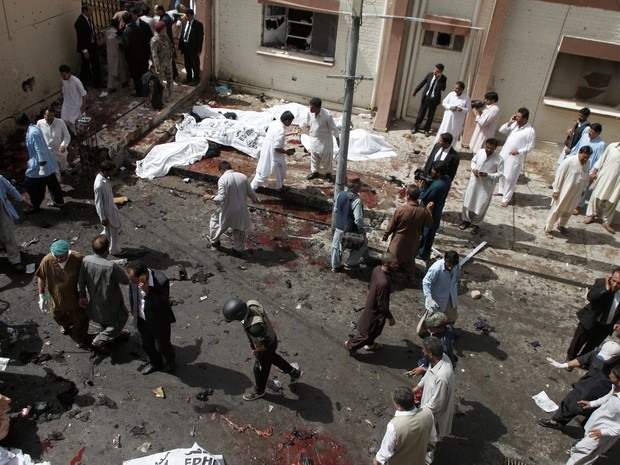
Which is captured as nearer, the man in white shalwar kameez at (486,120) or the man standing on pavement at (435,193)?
the man standing on pavement at (435,193)

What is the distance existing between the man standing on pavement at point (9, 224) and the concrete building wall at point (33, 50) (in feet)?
13.7

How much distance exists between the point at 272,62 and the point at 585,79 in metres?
7.13

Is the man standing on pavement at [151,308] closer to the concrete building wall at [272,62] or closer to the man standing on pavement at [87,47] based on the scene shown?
the concrete building wall at [272,62]

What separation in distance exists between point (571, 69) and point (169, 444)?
10935mm

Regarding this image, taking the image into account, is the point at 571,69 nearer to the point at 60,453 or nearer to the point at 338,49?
the point at 338,49

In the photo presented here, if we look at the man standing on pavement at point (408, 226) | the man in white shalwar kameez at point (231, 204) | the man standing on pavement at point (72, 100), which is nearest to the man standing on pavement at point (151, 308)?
the man in white shalwar kameez at point (231, 204)

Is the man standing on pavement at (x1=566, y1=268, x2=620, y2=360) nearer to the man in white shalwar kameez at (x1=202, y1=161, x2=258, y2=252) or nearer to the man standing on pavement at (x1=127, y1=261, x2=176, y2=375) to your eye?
the man in white shalwar kameez at (x1=202, y1=161, x2=258, y2=252)

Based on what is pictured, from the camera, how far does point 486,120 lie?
10898 mm

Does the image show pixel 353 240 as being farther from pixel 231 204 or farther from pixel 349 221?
pixel 231 204

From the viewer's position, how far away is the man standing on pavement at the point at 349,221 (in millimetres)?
7812

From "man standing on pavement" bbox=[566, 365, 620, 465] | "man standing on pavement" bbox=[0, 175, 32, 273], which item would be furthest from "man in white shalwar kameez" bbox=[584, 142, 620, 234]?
"man standing on pavement" bbox=[0, 175, 32, 273]

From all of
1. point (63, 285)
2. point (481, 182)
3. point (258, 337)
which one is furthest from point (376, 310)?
point (481, 182)

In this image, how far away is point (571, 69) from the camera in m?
11.7

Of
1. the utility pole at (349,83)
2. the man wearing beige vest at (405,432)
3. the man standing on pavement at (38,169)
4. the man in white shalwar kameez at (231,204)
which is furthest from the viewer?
the man standing on pavement at (38,169)
